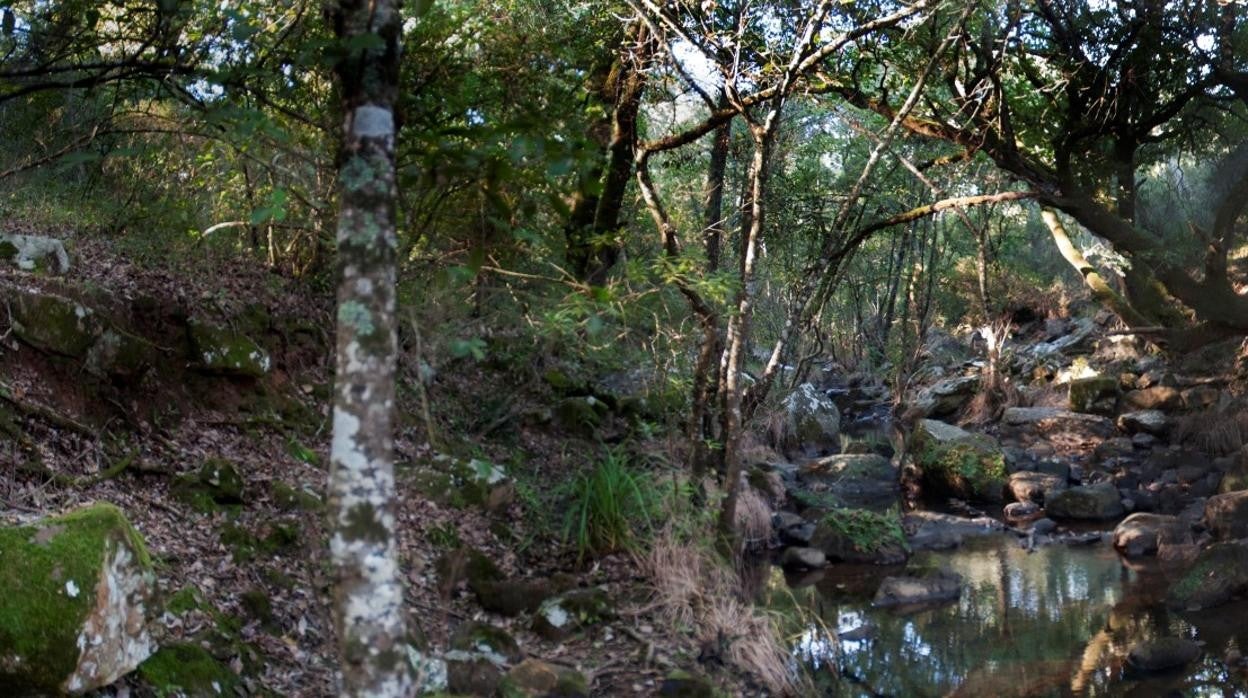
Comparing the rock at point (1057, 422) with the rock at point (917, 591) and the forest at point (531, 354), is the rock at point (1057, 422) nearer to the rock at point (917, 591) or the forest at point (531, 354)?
the forest at point (531, 354)

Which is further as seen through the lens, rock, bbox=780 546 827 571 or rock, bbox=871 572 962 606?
rock, bbox=780 546 827 571

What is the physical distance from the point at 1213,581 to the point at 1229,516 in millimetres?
2620

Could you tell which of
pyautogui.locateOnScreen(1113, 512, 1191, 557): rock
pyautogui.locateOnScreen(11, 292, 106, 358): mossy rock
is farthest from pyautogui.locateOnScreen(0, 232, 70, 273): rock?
pyautogui.locateOnScreen(1113, 512, 1191, 557): rock

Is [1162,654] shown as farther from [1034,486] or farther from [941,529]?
[1034,486]

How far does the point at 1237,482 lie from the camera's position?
13594 mm

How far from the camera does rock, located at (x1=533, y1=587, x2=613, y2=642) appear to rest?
738 cm

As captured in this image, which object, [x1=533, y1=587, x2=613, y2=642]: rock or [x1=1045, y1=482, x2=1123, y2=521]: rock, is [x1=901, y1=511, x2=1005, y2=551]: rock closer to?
[x1=1045, y1=482, x2=1123, y2=521]: rock

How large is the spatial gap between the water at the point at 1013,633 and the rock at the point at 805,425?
25.3 feet

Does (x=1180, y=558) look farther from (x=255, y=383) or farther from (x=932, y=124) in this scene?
(x=255, y=383)

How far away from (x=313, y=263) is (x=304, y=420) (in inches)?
80.9

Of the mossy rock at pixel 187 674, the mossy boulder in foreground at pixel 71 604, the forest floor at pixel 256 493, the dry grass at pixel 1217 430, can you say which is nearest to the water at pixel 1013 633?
the forest floor at pixel 256 493

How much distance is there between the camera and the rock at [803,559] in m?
11.6

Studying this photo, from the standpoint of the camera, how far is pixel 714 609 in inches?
299

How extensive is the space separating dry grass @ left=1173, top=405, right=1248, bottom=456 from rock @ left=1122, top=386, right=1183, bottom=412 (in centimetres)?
148
